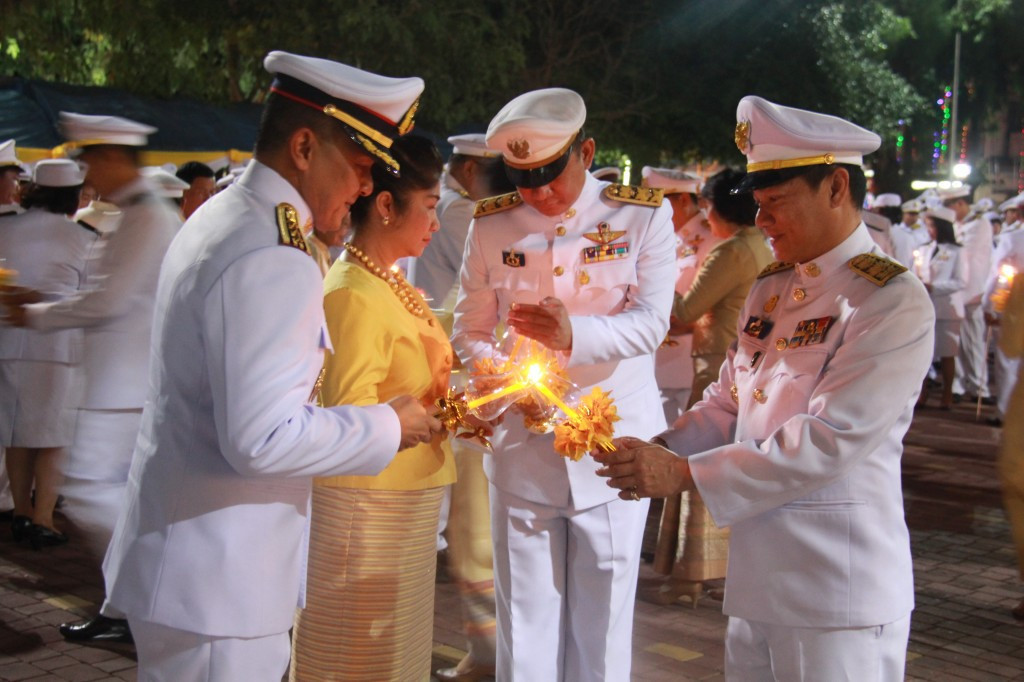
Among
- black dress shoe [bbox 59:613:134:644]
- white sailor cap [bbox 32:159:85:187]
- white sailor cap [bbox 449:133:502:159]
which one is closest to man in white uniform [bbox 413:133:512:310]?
white sailor cap [bbox 449:133:502:159]

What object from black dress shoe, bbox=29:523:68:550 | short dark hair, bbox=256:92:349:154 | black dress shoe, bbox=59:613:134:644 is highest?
short dark hair, bbox=256:92:349:154

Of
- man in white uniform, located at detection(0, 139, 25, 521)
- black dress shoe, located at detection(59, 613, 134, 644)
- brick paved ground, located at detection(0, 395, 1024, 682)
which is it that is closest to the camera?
brick paved ground, located at detection(0, 395, 1024, 682)

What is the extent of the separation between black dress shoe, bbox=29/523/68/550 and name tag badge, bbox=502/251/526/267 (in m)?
4.48

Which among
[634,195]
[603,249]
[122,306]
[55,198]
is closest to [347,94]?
[603,249]

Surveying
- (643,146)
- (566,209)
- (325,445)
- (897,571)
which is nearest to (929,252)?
(643,146)

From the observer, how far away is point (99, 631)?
5488 mm

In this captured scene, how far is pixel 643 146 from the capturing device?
2123 centimetres

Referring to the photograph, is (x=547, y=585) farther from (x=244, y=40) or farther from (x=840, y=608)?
(x=244, y=40)

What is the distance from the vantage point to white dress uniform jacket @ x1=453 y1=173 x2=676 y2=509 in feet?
12.8

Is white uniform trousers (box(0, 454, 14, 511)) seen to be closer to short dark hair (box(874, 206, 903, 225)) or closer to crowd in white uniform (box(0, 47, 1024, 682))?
crowd in white uniform (box(0, 47, 1024, 682))

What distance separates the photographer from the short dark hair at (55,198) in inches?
281

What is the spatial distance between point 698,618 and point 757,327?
3218 mm

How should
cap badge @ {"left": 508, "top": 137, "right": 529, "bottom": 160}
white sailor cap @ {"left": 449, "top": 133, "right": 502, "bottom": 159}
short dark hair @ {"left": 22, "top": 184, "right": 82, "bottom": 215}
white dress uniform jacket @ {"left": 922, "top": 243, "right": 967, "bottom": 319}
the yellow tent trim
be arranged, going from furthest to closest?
white dress uniform jacket @ {"left": 922, "top": 243, "right": 967, "bottom": 319} → the yellow tent trim → short dark hair @ {"left": 22, "top": 184, "right": 82, "bottom": 215} → white sailor cap @ {"left": 449, "top": 133, "right": 502, "bottom": 159} → cap badge @ {"left": 508, "top": 137, "right": 529, "bottom": 160}

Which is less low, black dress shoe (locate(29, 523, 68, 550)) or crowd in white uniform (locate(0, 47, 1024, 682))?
crowd in white uniform (locate(0, 47, 1024, 682))
